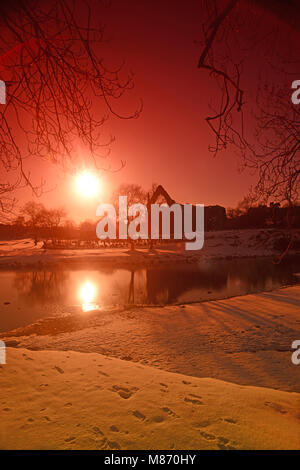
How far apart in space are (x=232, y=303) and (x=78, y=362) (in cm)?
670

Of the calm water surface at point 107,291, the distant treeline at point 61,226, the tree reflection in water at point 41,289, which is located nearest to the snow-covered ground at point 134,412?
the calm water surface at point 107,291

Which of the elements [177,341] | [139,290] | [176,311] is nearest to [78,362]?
[177,341]

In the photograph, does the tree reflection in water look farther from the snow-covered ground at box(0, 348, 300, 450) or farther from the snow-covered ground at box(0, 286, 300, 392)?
the snow-covered ground at box(0, 348, 300, 450)

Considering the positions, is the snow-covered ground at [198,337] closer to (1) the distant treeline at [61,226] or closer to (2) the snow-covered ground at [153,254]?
(2) the snow-covered ground at [153,254]

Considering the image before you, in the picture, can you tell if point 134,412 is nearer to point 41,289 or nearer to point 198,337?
point 198,337

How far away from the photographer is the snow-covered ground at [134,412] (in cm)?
219

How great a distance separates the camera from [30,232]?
2672 inches

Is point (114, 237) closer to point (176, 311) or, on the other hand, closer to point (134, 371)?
point (176, 311)

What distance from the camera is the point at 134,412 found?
2635mm

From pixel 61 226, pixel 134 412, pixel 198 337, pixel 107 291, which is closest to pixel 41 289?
pixel 107 291

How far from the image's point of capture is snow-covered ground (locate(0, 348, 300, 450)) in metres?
2.19

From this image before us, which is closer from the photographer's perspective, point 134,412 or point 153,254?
point 134,412
